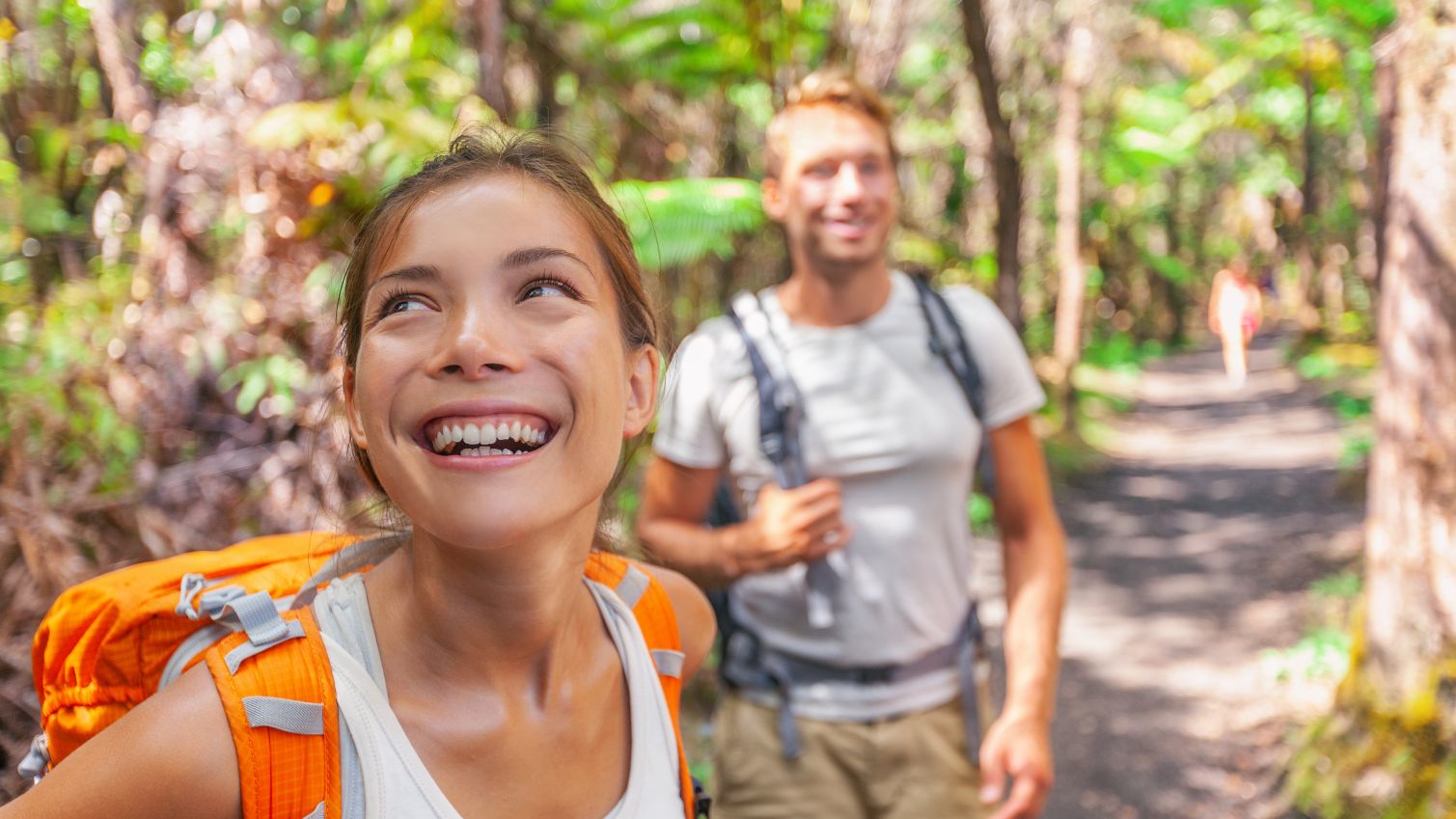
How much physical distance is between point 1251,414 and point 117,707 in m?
19.5

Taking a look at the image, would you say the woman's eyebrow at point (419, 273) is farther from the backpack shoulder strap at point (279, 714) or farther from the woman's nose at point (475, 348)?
the backpack shoulder strap at point (279, 714)

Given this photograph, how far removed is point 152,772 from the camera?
107 centimetres

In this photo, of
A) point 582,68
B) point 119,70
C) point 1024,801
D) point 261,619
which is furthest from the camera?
point 582,68

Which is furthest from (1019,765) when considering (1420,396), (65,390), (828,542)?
(65,390)

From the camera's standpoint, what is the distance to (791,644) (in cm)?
266

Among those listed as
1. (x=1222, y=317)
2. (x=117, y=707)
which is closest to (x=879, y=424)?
(x=117, y=707)

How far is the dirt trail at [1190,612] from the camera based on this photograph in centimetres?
555

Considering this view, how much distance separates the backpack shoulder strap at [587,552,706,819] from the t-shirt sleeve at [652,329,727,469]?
3.52ft

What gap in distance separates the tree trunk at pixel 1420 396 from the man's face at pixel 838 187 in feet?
8.64

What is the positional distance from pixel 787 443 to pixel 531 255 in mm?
1357

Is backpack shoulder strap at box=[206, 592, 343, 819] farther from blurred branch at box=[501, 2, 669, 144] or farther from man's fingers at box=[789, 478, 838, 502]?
blurred branch at box=[501, 2, 669, 144]

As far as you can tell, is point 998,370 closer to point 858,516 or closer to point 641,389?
point 858,516

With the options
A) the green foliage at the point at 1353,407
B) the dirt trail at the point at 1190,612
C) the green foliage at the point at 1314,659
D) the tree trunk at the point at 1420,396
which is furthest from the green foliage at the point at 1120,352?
the tree trunk at the point at 1420,396

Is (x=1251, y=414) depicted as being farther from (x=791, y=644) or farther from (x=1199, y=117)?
(x=791, y=644)
